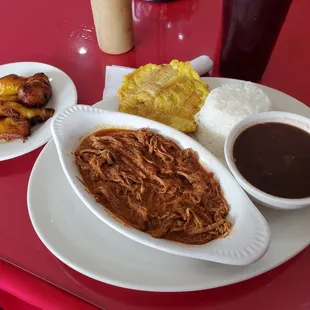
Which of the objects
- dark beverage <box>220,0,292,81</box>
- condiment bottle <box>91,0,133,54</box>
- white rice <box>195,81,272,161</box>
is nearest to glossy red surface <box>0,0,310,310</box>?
condiment bottle <box>91,0,133,54</box>

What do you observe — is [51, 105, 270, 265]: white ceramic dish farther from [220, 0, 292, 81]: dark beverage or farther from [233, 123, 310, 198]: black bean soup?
[220, 0, 292, 81]: dark beverage

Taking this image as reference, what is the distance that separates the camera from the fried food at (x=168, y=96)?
4.47 feet

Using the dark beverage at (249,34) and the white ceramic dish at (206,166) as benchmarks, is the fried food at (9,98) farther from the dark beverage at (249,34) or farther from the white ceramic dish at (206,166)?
the dark beverage at (249,34)

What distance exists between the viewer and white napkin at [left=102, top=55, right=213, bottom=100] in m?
1.58

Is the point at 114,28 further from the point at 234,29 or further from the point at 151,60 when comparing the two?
the point at 234,29

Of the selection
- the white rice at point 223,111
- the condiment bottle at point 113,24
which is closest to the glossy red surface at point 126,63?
the condiment bottle at point 113,24

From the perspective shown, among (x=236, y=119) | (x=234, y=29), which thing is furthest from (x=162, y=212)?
(x=234, y=29)

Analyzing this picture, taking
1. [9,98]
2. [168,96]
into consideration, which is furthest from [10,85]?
[168,96]

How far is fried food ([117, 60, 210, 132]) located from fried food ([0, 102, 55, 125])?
0.31 metres

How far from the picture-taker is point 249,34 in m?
1.40

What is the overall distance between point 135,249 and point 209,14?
54.2 inches

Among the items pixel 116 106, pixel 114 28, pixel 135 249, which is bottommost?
pixel 135 249

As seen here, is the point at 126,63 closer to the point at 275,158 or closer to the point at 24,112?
the point at 24,112

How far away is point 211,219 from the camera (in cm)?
104
